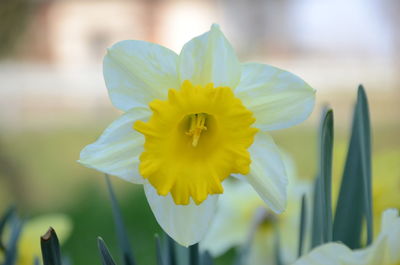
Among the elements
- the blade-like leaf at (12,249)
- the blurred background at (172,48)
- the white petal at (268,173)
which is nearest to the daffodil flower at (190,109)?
the white petal at (268,173)

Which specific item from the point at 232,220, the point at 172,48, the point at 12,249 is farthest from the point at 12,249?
the point at 172,48

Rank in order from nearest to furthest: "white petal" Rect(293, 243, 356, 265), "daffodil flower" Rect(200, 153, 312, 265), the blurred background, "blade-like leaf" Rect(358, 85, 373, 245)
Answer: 1. "white petal" Rect(293, 243, 356, 265)
2. "blade-like leaf" Rect(358, 85, 373, 245)
3. "daffodil flower" Rect(200, 153, 312, 265)
4. the blurred background

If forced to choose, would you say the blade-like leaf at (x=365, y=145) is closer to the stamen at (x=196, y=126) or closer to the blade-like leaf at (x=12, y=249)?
the stamen at (x=196, y=126)

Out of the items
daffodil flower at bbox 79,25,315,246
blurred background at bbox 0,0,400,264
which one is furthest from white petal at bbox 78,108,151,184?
blurred background at bbox 0,0,400,264

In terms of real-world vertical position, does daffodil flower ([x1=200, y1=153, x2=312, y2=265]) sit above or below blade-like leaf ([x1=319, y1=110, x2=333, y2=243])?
below

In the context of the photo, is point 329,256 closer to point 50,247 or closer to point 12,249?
point 50,247

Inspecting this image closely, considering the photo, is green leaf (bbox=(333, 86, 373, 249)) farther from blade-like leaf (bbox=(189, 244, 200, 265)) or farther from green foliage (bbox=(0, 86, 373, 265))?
blade-like leaf (bbox=(189, 244, 200, 265))

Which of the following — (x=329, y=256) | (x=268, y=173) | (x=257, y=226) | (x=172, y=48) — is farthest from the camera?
(x=172, y=48)
